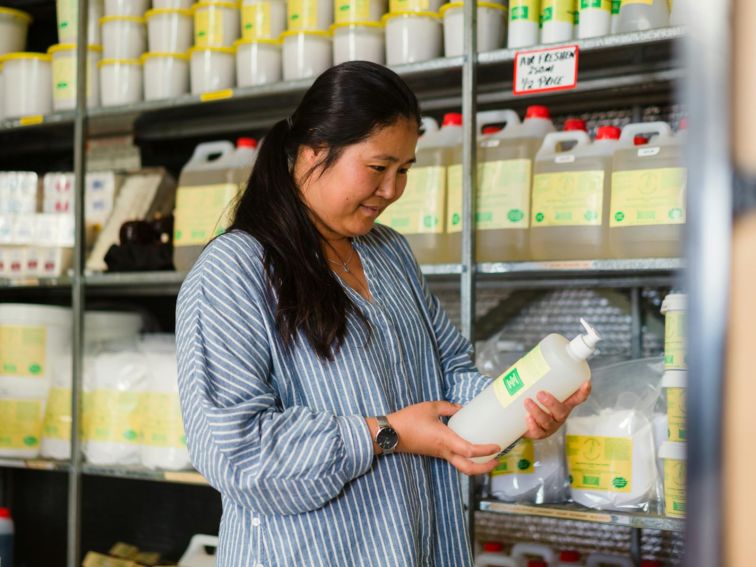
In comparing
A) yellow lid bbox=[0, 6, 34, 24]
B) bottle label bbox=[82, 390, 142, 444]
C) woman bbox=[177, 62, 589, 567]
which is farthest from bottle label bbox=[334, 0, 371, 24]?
yellow lid bbox=[0, 6, 34, 24]

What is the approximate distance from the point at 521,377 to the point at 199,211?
1441mm

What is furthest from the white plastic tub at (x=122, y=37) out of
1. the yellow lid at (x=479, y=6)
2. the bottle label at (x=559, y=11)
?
the bottle label at (x=559, y=11)

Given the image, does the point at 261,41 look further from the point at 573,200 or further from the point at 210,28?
the point at 573,200

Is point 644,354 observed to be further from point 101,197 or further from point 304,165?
point 101,197

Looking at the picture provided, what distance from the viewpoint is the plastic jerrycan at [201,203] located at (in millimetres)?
2621

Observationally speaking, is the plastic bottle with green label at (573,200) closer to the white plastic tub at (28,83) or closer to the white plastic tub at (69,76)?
the white plastic tub at (69,76)

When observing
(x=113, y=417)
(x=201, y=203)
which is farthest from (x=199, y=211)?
(x=113, y=417)

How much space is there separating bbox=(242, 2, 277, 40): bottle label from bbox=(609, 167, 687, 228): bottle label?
1.09 m

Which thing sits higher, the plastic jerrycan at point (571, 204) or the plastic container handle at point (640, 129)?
the plastic container handle at point (640, 129)

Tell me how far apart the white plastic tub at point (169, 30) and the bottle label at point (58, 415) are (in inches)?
42.0

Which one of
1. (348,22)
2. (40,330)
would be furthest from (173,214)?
(348,22)

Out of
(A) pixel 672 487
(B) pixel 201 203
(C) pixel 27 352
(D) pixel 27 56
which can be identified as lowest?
(A) pixel 672 487

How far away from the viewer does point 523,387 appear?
4.76 feet

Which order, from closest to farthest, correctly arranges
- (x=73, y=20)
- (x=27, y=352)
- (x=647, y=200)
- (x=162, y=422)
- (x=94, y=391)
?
(x=647, y=200)
(x=162, y=422)
(x=94, y=391)
(x=27, y=352)
(x=73, y=20)
